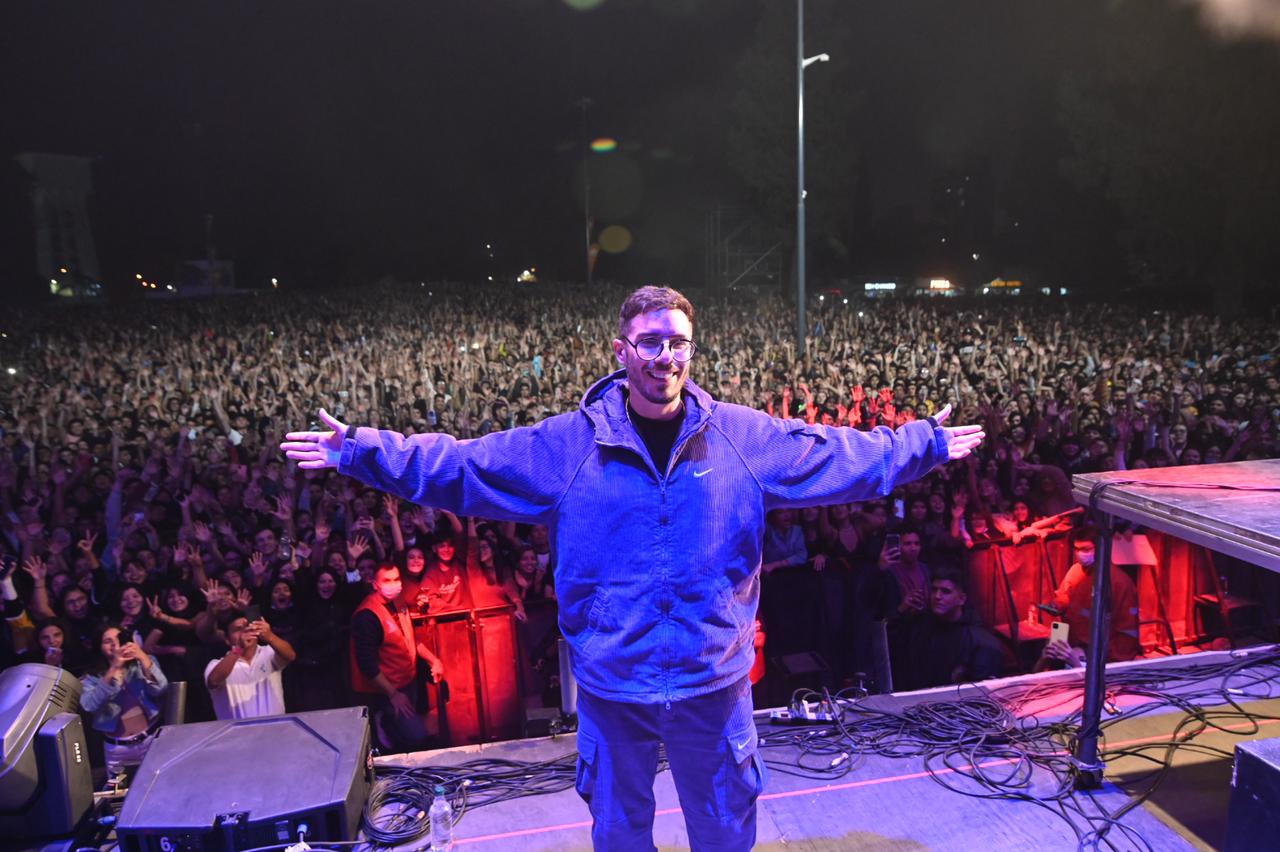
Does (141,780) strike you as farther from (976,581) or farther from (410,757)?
(976,581)

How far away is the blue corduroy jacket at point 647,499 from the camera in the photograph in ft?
5.79

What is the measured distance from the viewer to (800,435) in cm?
191

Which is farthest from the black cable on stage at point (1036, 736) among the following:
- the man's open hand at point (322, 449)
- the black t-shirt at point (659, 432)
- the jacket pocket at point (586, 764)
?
the man's open hand at point (322, 449)

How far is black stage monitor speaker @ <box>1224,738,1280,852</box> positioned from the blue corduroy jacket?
111cm

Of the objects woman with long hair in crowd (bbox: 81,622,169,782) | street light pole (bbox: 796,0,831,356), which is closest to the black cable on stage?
woman with long hair in crowd (bbox: 81,622,169,782)

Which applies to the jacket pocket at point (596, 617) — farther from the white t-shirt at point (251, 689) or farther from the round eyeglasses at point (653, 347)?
the white t-shirt at point (251, 689)

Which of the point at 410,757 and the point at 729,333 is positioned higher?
the point at 729,333

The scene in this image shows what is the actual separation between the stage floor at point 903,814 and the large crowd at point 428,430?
1.26 meters

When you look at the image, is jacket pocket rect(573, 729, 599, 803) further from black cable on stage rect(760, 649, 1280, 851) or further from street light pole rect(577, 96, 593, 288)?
street light pole rect(577, 96, 593, 288)

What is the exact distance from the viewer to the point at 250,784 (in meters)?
2.43

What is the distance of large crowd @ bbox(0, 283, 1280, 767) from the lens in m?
4.16

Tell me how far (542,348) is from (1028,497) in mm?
6664

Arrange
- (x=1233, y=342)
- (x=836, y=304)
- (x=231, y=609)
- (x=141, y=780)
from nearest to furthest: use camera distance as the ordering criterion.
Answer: (x=141, y=780) < (x=231, y=609) < (x=1233, y=342) < (x=836, y=304)

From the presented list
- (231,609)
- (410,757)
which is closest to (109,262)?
(231,609)
